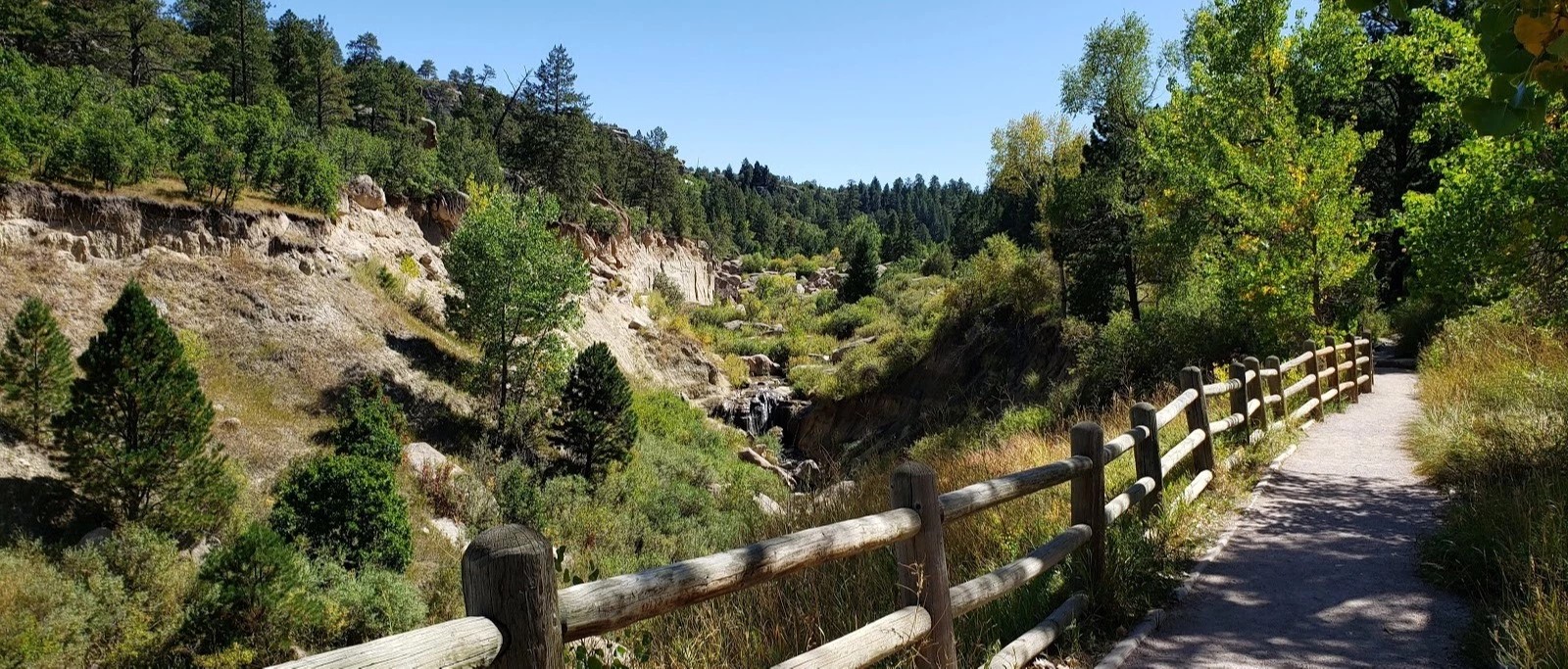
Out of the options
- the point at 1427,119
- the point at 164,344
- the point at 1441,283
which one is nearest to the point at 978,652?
the point at 1441,283

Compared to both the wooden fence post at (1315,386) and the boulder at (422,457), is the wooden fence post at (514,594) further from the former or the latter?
the boulder at (422,457)

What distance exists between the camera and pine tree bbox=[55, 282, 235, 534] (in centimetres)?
1299

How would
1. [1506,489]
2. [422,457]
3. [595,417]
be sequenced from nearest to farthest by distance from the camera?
[1506,489]
[422,457]
[595,417]

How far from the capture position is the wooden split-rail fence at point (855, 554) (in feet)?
6.11

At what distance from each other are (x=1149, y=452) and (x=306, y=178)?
31.2 meters

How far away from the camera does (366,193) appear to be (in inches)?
1273

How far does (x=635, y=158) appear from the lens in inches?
2621

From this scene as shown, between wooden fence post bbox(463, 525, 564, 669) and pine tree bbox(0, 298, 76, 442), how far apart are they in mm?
17896

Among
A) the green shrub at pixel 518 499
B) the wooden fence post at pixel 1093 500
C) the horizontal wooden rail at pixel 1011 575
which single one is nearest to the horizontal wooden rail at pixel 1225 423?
the wooden fence post at pixel 1093 500

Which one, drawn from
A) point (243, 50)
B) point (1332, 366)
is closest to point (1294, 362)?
point (1332, 366)

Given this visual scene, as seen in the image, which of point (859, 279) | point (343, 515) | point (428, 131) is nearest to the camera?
point (343, 515)

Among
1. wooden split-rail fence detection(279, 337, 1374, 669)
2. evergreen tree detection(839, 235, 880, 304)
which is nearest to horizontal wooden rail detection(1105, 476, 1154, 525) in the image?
wooden split-rail fence detection(279, 337, 1374, 669)

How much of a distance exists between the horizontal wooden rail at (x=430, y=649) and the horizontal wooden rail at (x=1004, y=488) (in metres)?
2.24

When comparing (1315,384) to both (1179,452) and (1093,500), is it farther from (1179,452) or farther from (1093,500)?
(1093,500)
